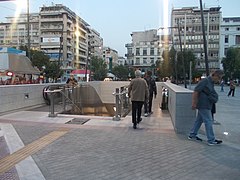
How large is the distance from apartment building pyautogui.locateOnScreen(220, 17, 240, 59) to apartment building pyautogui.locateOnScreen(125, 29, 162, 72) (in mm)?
32774

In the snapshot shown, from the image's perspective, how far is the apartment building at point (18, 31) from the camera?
95.5m

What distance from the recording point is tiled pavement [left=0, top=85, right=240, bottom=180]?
456 cm

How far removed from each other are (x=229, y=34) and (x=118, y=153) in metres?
84.4

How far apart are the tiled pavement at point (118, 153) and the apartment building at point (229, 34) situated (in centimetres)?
7917

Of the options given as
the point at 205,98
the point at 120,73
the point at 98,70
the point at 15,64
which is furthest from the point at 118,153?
the point at 120,73

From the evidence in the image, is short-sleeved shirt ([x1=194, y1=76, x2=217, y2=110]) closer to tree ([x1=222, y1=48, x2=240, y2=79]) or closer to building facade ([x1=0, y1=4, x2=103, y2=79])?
tree ([x1=222, y1=48, x2=240, y2=79])

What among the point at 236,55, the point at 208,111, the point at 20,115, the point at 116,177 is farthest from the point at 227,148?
the point at 236,55

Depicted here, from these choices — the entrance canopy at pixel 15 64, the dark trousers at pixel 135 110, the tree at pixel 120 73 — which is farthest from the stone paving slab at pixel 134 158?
the tree at pixel 120 73

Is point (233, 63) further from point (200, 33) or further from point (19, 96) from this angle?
point (19, 96)

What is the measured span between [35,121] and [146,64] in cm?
10795

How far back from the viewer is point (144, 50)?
116750mm

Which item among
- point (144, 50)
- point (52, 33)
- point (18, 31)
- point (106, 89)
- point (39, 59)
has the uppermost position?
point (18, 31)

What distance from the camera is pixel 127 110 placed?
40.0ft

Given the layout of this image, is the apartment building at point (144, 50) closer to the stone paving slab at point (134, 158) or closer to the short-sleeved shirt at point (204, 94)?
the short-sleeved shirt at point (204, 94)
